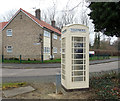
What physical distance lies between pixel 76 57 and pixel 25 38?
19.0 m

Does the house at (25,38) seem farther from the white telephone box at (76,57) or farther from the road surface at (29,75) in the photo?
the white telephone box at (76,57)

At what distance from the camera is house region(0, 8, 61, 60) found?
21.7 meters

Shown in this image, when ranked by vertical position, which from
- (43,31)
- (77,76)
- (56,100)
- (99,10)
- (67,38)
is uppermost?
(43,31)

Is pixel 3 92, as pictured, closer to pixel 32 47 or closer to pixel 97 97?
pixel 97 97

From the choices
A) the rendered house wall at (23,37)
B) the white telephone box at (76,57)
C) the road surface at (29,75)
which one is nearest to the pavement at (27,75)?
the road surface at (29,75)

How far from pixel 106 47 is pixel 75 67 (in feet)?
157

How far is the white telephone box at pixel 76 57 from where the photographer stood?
486 centimetres

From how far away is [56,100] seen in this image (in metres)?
4.20

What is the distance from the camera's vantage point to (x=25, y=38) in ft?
74.1

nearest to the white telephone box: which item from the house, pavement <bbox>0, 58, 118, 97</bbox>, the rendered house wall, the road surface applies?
pavement <bbox>0, 58, 118, 97</bbox>

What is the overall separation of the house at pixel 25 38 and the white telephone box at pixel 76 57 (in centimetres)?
1606

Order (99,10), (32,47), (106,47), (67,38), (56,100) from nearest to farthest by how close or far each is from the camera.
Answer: (56,100), (67,38), (99,10), (32,47), (106,47)

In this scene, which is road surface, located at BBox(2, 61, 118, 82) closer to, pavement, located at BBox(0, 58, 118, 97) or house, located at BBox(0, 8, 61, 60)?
pavement, located at BBox(0, 58, 118, 97)

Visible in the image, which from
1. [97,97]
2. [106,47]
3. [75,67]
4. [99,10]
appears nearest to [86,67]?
[75,67]
